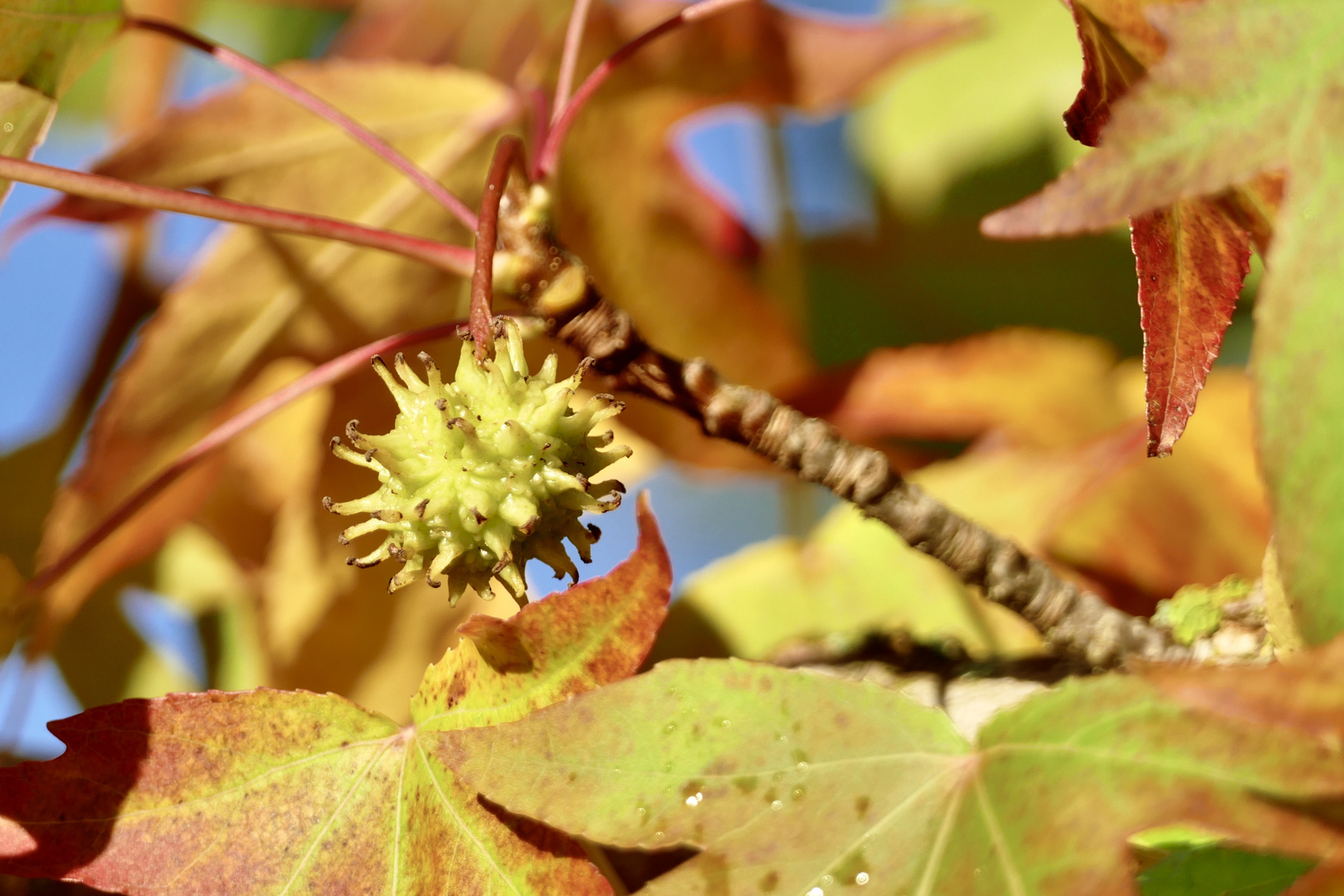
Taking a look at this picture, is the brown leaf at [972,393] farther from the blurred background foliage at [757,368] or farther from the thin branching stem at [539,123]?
the thin branching stem at [539,123]

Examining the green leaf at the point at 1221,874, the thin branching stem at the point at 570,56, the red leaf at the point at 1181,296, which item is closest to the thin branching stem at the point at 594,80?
the thin branching stem at the point at 570,56

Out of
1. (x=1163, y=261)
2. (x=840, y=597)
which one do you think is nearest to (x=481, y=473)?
(x=1163, y=261)

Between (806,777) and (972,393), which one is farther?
(972,393)

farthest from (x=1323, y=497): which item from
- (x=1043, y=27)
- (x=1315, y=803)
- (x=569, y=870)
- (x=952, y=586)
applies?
(x=1043, y=27)

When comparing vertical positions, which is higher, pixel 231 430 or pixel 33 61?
pixel 33 61

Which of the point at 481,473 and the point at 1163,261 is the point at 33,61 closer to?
the point at 481,473

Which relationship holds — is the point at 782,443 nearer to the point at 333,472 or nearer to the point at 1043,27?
the point at 333,472
